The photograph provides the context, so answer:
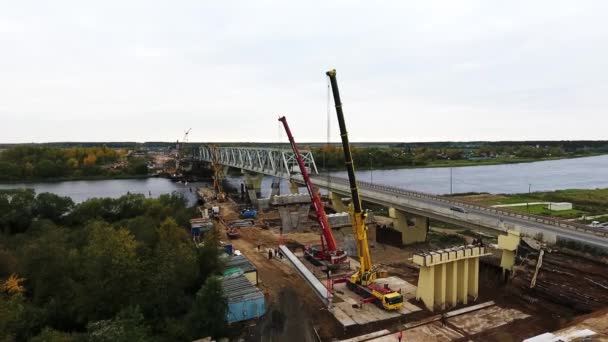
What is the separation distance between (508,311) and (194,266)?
67.7 feet

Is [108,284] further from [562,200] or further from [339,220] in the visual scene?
[562,200]

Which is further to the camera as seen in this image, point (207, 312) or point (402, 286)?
point (402, 286)

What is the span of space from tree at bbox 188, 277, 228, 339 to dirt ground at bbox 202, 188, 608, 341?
2.98 m

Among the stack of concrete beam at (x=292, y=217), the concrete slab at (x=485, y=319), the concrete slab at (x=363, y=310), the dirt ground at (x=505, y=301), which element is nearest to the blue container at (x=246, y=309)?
the dirt ground at (x=505, y=301)

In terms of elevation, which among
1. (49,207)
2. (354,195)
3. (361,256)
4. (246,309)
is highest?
(354,195)

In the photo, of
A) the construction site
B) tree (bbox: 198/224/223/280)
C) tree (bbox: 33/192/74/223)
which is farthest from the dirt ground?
tree (bbox: 33/192/74/223)

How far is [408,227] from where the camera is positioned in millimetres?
43969

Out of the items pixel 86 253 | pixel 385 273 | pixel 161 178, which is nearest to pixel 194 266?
pixel 86 253

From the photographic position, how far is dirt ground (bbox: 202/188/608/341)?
22.8 meters

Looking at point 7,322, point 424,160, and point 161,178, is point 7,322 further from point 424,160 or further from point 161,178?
point 424,160

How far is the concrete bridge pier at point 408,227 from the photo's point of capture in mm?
43750

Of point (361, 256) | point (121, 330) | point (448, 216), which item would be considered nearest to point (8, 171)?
point (361, 256)

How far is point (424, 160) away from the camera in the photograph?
188m

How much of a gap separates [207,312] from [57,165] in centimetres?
14214
